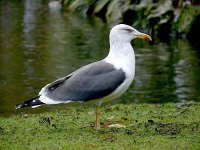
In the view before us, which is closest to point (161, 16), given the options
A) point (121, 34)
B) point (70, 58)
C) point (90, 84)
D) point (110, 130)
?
point (70, 58)

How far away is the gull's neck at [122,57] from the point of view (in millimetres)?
9633

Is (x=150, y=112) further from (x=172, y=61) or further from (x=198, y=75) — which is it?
(x=172, y=61)

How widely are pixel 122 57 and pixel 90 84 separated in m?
0.56

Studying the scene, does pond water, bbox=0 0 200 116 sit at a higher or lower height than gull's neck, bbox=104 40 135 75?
lower

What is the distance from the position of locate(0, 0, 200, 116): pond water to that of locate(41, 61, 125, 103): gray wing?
441cm

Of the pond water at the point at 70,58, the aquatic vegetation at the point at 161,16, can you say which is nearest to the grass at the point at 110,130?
the pond water at the point at 70,58

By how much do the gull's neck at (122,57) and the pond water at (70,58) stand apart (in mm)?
4554

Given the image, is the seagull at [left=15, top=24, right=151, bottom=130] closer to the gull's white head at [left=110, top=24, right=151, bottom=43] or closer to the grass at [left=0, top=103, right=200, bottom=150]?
the gull's white head at [left=110, top=24, right=151, bottom=43]

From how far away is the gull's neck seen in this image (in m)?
9.63

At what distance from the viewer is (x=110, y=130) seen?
9.52m

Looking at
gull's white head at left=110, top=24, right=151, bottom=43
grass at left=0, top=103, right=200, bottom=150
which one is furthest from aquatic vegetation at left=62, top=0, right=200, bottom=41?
gull's white head at left=110, top=24, right=151, bottom=43

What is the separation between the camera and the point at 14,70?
19500 millimetres

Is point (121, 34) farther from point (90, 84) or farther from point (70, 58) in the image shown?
→ point (70, 58)

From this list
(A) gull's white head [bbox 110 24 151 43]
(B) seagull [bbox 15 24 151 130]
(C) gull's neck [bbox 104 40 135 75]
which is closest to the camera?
(B) seagull [bbox 15 24 151 130]
